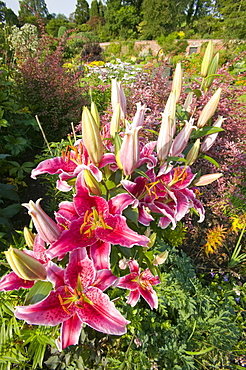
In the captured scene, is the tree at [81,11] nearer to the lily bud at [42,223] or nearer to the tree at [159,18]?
the tree at [159,18]

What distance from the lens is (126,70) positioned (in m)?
4.65

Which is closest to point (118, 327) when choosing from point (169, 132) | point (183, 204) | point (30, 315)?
point (30, 315)

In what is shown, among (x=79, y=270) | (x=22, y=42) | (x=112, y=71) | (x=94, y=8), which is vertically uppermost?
(x=94, y=8)

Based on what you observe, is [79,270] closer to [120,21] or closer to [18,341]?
[18,341]

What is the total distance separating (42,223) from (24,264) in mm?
89

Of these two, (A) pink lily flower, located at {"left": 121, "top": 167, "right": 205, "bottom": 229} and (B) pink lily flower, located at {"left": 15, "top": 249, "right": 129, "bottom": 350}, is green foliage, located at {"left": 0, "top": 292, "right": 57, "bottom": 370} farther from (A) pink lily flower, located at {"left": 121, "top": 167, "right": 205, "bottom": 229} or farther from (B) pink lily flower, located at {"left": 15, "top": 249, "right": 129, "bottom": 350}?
(A) pink lily flower, located at {"left": 121, "top": 167, "right": 205, "bottom": 229}

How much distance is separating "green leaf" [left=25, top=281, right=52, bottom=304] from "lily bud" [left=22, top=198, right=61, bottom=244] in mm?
98

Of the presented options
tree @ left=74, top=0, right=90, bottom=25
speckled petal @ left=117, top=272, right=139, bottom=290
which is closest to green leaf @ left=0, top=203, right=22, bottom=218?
speckled petal @ left=117, top=272, right=139, bottom=290

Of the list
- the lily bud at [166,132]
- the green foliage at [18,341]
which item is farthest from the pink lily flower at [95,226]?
the green foliage at [18,341]

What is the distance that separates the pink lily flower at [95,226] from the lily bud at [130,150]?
0.08 meters

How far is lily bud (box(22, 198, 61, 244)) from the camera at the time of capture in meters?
0.49

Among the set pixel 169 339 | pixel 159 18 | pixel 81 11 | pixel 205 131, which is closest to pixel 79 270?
pixel 205 131

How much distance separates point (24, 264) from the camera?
46 centimetres

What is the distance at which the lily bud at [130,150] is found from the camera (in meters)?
0.51
